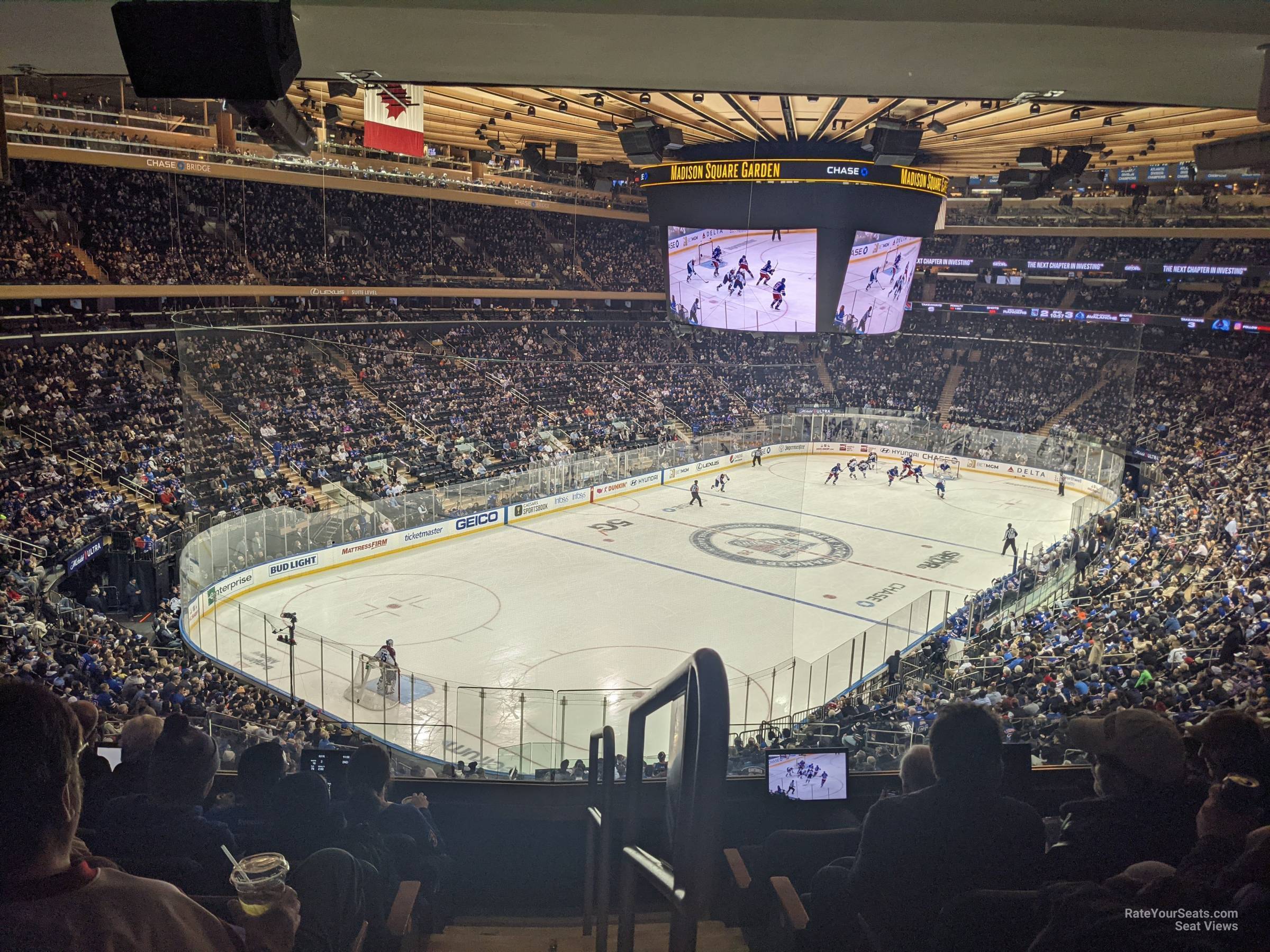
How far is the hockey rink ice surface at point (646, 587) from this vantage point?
550 inches

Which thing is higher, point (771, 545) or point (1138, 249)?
point (1138, 249)

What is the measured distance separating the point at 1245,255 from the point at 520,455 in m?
31.5

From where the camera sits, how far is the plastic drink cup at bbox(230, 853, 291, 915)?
1.98 meters

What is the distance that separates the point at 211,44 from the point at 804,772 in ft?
12.9

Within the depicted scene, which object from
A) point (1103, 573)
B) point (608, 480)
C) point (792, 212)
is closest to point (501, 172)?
point (608, 480)

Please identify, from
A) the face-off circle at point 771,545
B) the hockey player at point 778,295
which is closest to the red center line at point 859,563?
the face-off circle at point 771,545

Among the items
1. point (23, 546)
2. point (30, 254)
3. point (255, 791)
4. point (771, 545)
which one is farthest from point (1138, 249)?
point (255, 791)

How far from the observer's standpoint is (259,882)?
202cm

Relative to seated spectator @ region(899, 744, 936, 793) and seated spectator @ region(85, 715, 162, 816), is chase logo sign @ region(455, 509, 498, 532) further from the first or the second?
seated spectator @ region(899, 744, 936, 793)

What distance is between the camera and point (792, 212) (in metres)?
12.8

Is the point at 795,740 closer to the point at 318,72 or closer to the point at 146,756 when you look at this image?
the point at 146,756

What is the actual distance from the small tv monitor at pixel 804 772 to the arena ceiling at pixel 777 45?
3185mm

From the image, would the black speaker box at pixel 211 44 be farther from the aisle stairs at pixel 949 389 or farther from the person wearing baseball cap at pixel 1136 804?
the aisle stairs at pixel 949 389

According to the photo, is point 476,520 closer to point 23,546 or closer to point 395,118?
point 23,546
